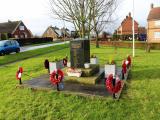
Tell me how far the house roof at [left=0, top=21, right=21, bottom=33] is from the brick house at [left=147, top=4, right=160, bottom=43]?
36568mm

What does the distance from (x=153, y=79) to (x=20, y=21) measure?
196 ft

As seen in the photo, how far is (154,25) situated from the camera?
170 feet

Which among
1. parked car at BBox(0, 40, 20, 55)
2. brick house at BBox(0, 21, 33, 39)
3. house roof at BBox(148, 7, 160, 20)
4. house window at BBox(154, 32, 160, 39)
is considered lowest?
parked car at BBox(0, 40, 20, 55)

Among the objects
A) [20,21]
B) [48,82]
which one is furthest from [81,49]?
[20,21]

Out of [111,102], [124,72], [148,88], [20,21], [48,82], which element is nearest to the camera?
[111,102]

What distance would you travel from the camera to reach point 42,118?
715 cm

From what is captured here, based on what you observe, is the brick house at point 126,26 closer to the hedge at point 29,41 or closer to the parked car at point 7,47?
the hedge at point 29,41

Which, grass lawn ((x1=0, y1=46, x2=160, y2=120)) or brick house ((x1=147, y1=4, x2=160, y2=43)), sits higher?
brick house ((x1=147, y1=4, x2=160, y2=43))

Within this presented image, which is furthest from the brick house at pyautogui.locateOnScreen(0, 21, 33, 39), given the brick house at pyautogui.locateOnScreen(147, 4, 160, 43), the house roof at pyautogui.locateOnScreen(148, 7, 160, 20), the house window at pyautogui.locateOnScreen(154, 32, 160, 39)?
the house window at pyautogui.locateOnScreen(154, 32, 160, 39)

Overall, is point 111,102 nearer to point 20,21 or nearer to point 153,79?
point 153,79

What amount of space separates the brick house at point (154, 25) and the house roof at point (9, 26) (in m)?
36.6

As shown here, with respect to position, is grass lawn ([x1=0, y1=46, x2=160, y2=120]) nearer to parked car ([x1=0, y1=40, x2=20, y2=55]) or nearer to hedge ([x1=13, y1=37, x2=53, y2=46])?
parked car ([x1=0, y1=40, x2=20, y2=55])

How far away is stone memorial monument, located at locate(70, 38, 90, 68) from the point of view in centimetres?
1122

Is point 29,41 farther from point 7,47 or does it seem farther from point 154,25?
point 154,25
